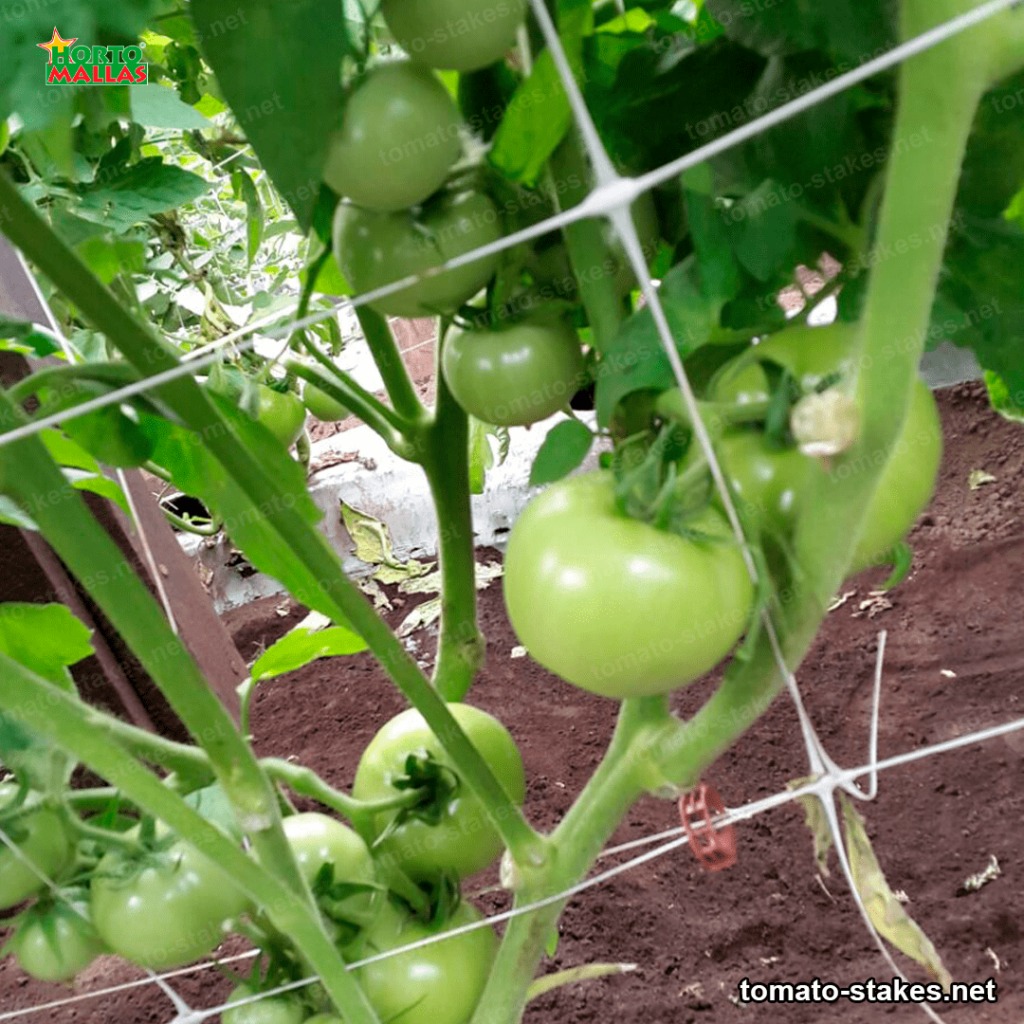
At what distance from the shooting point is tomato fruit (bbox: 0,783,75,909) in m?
0.47

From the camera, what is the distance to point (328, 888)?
0.52 meters

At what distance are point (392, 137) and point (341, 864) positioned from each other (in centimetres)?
38

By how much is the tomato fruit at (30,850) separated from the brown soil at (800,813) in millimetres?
445

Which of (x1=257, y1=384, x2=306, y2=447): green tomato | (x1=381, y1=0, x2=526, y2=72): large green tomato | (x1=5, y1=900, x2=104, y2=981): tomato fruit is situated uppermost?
(x1=381, y1=0, x2=526, y2=72): large green tomato

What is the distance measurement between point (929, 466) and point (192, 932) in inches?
15.1

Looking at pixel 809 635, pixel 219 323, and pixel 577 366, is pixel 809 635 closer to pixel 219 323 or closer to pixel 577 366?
pixel 577 366

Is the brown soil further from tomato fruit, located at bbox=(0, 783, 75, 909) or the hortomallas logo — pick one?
the hortomallas logo

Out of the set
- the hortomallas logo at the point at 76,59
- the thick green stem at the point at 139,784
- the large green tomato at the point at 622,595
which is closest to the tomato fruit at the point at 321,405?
the hortomallas logo at the point at 76,59

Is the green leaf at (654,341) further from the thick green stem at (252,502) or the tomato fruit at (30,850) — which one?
the tomato fruit at (30,850)

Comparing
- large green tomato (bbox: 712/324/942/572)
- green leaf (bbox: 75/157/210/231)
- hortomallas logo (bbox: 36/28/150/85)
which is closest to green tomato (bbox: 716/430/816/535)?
large green tomato (bbox: 712/324/942/572)

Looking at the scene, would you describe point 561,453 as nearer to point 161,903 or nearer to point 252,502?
point 252,502

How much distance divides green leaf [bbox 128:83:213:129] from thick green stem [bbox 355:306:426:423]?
0.17 m

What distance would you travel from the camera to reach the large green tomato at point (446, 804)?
1.82ft

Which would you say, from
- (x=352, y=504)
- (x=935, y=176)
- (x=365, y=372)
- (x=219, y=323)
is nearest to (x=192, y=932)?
(x=935, y=176)
